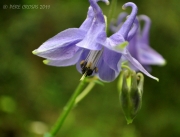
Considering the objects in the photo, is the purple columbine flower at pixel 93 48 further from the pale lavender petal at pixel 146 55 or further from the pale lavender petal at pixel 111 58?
the pale lavender petal at pixel 146 55

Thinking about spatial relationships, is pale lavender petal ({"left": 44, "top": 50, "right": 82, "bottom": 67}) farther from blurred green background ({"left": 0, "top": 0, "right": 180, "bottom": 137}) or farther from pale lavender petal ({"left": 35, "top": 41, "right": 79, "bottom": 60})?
blurred green background ({"left": 0, "top": 0, "right": 180, "bottom": 137})

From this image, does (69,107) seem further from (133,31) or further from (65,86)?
(65,86)

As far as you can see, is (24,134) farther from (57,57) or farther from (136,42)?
(57,57)

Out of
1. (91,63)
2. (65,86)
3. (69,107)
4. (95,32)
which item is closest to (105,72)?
(91,63)

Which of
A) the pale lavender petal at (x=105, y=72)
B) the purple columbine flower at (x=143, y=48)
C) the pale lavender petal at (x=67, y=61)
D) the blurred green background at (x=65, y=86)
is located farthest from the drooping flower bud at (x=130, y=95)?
the blurred green background at (x=65, y=86)

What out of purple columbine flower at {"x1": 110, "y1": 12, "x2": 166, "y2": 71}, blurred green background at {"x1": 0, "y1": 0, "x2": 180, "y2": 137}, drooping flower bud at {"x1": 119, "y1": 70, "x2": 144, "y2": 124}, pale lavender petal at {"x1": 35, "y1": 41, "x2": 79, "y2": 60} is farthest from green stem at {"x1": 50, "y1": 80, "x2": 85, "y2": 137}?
blurred green background at {"x1": 0, "y1": 0, "x2": 180, "y2": 137}

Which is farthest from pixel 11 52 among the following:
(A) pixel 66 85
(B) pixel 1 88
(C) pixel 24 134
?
(C) pixel 24 134

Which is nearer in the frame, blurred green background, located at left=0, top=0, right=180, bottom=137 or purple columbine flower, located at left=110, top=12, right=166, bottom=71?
purple columbine flower, located at left=110, top=12, right=166, bottom=71
